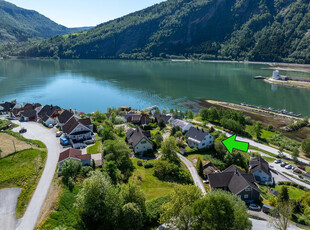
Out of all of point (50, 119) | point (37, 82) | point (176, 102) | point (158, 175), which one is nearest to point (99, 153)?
point (158, 175)

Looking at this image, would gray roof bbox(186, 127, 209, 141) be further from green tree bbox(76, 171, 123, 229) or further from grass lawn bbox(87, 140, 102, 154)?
green tree bbox(76, 171, 123, 229)

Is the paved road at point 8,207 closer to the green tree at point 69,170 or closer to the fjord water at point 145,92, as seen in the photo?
the green tree at point 69,170

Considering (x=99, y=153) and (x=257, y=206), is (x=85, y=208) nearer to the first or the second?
(x=99, y=153)

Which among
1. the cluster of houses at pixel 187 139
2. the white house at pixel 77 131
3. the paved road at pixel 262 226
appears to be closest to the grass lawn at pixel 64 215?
the cluster of houses at pixel 187 139

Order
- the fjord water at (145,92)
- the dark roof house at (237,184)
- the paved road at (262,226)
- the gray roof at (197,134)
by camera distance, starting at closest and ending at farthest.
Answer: the paved road at (262,226) → the dark roof house at (237,184) → the gray roof at (197,134) → the fjord water at (145,92)

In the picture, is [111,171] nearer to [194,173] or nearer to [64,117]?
[194,173]

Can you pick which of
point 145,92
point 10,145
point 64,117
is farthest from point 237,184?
point 145,92
